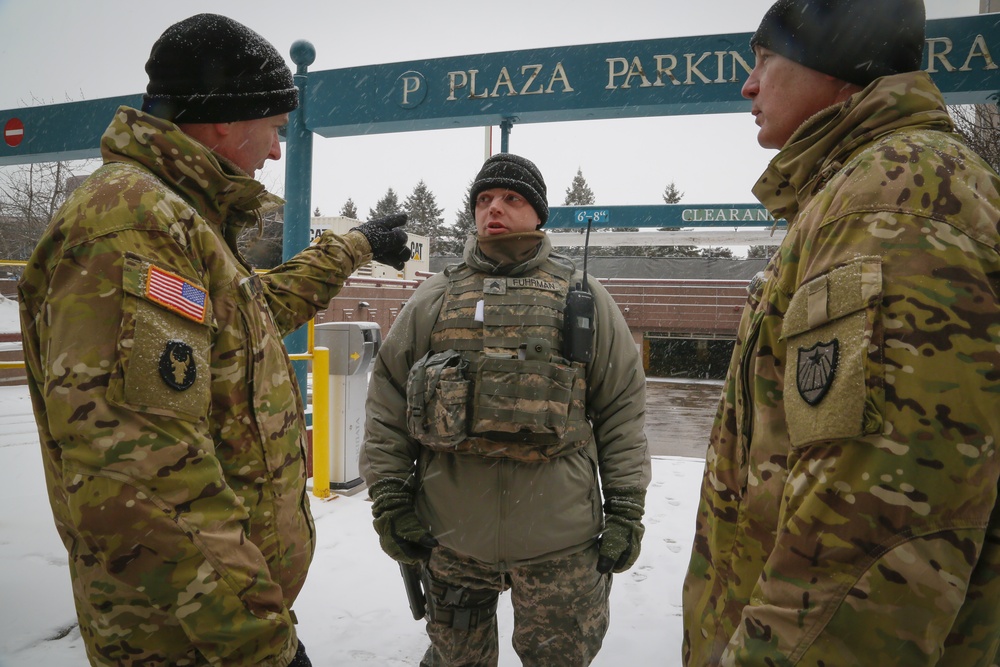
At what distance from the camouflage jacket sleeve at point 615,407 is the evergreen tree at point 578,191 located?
197ft

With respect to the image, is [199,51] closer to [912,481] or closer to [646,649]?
[912,481]

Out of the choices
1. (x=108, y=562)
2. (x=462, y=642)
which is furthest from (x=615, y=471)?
(x=108, y=562)

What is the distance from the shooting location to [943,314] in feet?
2.88

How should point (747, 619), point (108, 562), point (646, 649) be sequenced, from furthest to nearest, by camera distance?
point (646, 649)
point (108, 562)
point (747, 619)

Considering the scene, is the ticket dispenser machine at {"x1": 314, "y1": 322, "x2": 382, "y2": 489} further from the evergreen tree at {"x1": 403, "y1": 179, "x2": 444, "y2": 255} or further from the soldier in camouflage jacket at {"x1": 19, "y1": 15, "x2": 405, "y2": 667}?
the evergreen tree at {"x1": 403, "y1": 179, "x2": 444, "y2": 255}

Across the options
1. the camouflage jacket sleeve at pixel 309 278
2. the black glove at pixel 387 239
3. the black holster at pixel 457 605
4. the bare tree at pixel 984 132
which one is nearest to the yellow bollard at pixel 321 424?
the black glove at pixel 387 239

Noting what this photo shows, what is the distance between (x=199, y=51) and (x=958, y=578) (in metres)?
1.80

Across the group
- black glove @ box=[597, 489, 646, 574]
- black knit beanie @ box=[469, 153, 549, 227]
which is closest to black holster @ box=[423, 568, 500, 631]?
black glove @ box=[597, 489, 646, 574]

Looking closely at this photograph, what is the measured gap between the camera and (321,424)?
16.3 ft

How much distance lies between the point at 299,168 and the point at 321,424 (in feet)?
6.44

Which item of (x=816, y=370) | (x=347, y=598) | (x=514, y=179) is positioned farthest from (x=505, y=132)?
(x=816, y=370)

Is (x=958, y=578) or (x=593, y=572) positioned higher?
(x=958, y=578)

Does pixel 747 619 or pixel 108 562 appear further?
pixel 108 562

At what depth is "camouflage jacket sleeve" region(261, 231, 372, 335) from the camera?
201 centimetres
